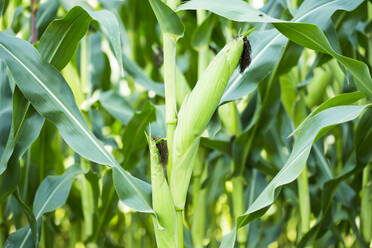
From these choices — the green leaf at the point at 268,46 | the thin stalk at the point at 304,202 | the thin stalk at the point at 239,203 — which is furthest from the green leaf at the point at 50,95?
the thin stalk at the point at 304,202

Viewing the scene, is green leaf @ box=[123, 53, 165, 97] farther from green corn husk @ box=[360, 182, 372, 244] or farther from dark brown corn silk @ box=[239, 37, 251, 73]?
green corn husk @ box=[360, 182, 372, 244]

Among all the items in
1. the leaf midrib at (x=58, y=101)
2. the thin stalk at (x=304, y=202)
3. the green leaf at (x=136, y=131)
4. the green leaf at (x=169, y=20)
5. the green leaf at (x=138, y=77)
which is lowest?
the thin stalk at (x=304, y=202)

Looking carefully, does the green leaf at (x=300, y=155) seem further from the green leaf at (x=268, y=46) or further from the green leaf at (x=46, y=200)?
the green leaf at (x=46, y=200)

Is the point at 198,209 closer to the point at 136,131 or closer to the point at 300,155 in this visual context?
the point at 136,131

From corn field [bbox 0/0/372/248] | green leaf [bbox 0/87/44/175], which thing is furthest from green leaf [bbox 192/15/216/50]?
green leaf [bbox 0/87/44/175]

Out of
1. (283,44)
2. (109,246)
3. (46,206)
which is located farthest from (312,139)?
(109,246)

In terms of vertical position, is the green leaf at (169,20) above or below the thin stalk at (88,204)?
above

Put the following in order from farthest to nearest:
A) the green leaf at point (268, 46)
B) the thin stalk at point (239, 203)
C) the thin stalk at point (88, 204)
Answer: the thin stalk at point (88, 204), the thin stalk at point (239, 203), the green leaf at point (268, 46)
